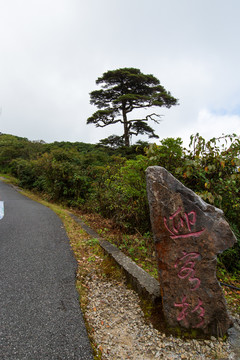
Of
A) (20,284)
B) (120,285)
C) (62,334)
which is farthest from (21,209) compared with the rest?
(62,334)

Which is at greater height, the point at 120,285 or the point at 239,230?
the point at 239,230

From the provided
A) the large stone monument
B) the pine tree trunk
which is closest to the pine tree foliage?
the pine tree trunk

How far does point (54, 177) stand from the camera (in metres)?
9.37

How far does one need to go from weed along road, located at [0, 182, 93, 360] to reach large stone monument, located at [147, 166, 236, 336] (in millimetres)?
951

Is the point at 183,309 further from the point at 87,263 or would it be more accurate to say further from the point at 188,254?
the point at 87,263

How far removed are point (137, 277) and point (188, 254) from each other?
953mm

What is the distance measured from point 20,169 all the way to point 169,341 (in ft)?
49.5

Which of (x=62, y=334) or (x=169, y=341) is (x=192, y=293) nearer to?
(x=169, y=341)

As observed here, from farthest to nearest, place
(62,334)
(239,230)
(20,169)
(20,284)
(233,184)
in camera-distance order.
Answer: (20,169) < (239,230) < (233,184) < (20,284) < (62,334)

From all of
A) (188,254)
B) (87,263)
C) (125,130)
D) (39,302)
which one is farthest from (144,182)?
(125,130)

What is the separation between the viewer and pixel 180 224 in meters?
2.11

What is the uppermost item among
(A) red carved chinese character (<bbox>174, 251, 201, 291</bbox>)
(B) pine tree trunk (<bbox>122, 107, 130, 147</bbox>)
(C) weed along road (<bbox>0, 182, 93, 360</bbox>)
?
(B) pine tree trunk (<bbox>122, 107, 130, 147</bbox>)

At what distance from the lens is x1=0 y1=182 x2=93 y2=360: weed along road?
1.85 m

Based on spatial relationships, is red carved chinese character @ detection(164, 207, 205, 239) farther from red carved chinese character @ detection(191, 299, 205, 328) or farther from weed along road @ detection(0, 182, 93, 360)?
weed along road @ detection(0, 182, 93, 360)
